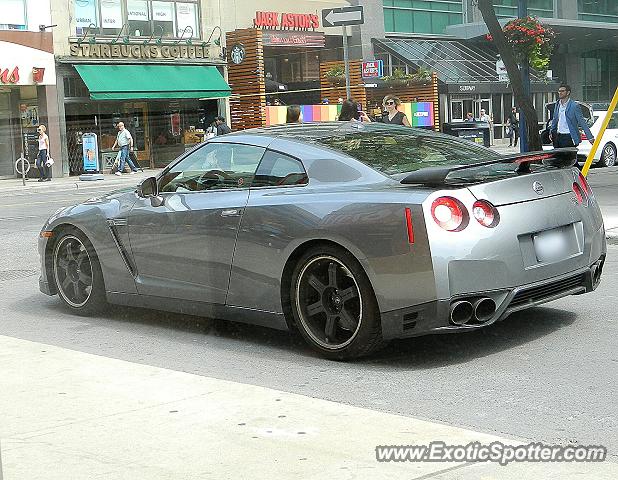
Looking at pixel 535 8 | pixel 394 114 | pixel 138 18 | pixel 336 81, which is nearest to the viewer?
pixel 394 114

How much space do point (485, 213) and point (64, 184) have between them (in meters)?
24.4

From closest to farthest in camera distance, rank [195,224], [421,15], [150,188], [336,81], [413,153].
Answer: [413,153] < [195,224] < [150,188] < [336,81] < [421,15]

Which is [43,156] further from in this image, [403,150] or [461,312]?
[461,312]

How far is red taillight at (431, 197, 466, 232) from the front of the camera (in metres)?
5.86

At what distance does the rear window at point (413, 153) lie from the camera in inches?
248

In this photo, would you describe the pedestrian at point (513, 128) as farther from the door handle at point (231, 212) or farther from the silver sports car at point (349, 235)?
the door handle at point (231, 212)

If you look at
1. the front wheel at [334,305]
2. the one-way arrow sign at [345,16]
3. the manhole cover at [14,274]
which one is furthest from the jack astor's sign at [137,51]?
the front wheel at [334,305]

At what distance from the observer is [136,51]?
35.2 metres

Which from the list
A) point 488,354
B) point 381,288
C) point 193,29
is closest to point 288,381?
point 381,288

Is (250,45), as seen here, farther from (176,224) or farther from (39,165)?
(176,224)

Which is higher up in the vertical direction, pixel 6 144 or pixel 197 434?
pixel 6 144

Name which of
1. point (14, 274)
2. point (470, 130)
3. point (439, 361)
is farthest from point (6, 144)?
point (439, 361)

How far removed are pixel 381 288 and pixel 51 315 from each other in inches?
125

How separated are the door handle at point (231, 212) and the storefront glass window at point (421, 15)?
Result: 3976cm
